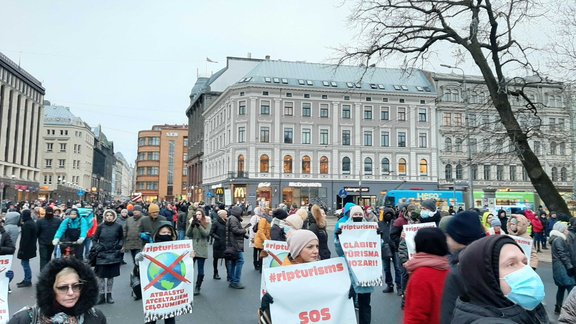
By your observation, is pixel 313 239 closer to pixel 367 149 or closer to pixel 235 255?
pixel 235 255

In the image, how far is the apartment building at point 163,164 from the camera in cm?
11669

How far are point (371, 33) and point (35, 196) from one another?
273ft

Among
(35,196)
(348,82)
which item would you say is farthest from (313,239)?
(35,196)

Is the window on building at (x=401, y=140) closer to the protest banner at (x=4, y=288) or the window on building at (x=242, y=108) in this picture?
the window on building at (x=242, y=108)

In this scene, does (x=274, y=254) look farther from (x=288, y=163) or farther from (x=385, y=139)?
(x=385, y=139)

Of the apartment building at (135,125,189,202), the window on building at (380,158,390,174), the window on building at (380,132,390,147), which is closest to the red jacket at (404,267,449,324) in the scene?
the window on building at (380,158,390,174)

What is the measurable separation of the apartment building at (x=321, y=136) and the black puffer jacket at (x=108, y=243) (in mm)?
43787

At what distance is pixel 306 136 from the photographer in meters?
56.6

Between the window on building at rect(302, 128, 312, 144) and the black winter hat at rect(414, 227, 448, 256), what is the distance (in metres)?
52.8

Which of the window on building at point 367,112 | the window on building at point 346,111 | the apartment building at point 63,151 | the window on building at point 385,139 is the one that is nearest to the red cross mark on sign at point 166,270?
the window on building at point 346,111

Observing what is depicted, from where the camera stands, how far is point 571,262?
24.5ft

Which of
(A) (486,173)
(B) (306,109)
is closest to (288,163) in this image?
(B) (306,109)

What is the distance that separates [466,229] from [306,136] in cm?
5309

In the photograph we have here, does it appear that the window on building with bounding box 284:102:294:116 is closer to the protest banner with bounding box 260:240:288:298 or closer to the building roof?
the building roof
